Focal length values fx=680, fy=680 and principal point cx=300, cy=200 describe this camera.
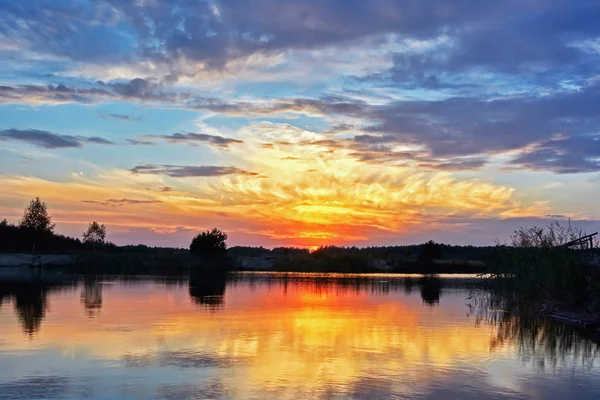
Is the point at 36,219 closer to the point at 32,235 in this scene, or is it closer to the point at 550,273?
the point at 32,235

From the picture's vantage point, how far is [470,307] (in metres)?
26.0

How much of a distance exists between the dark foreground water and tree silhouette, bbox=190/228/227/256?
193 ft

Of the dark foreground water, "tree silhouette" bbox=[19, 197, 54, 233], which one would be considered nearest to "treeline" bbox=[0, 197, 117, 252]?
"tree silhouette" bbox=[19, 197, 54, 233]

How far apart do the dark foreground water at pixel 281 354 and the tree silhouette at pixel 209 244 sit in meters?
58.9

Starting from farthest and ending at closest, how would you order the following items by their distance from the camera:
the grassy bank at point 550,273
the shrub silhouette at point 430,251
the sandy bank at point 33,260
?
1. the shrub silhouette at point 430,251
2. the sandy bank at point 33,260
3. the grassy bank at point 550,273

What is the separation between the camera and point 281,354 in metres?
13.3

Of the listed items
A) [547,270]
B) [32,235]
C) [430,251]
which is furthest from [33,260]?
[547,270]

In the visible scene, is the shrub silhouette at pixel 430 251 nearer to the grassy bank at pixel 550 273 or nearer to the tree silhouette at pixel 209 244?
the tree silhouette at pixel 209 244

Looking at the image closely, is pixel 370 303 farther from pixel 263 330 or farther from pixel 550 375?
pixel 550 375

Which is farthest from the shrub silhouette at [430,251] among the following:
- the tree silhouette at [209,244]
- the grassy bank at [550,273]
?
the grassy bank at [550,273]

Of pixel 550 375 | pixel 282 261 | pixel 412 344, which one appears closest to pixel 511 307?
pixel 412 344

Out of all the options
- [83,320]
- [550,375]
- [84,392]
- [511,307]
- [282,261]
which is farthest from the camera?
[282,261]

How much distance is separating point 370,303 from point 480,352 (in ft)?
41.1

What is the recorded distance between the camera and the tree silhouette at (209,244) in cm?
8256
